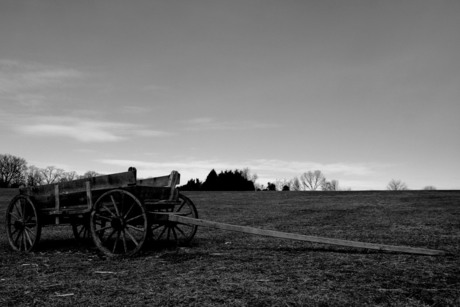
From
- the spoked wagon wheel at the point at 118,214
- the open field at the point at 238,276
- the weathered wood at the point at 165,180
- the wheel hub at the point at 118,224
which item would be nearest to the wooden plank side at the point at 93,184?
the spoked wagon wheel at the point at 118,214

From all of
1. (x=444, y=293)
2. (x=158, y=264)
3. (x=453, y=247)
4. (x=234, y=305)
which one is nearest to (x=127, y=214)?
(x=158, y=264)

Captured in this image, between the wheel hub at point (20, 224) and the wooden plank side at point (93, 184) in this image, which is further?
the wheel hub at point (20, 224)

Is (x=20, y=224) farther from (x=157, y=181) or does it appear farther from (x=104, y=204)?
(x=157, y=181)

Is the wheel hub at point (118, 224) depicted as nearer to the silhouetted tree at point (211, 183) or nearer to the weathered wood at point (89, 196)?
the weathered wood at point (89, 196)

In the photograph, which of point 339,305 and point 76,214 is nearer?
point 339,305

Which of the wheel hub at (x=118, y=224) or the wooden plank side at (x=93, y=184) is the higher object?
the wooden plank side at (x=93, y=184)

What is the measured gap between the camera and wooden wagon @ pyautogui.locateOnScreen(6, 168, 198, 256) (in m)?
6.57

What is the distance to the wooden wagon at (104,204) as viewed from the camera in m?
6.57

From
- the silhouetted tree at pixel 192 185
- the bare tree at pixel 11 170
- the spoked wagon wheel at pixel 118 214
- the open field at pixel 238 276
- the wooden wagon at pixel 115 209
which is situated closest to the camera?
the open field at pixel 238 276

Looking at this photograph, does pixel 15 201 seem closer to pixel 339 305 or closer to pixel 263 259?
pixel 263 259

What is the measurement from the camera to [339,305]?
12.1 feet

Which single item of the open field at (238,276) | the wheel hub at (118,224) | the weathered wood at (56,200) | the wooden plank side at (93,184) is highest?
the wooden plank side at (93,184)

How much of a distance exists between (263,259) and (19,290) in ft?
11.4

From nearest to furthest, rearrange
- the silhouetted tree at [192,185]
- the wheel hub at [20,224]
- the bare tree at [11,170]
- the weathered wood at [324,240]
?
the weathered wood at [324,240] < the wheel hub at [20,224] < the silhouetted tree at [192,185] < the bare tree at [11,170]
